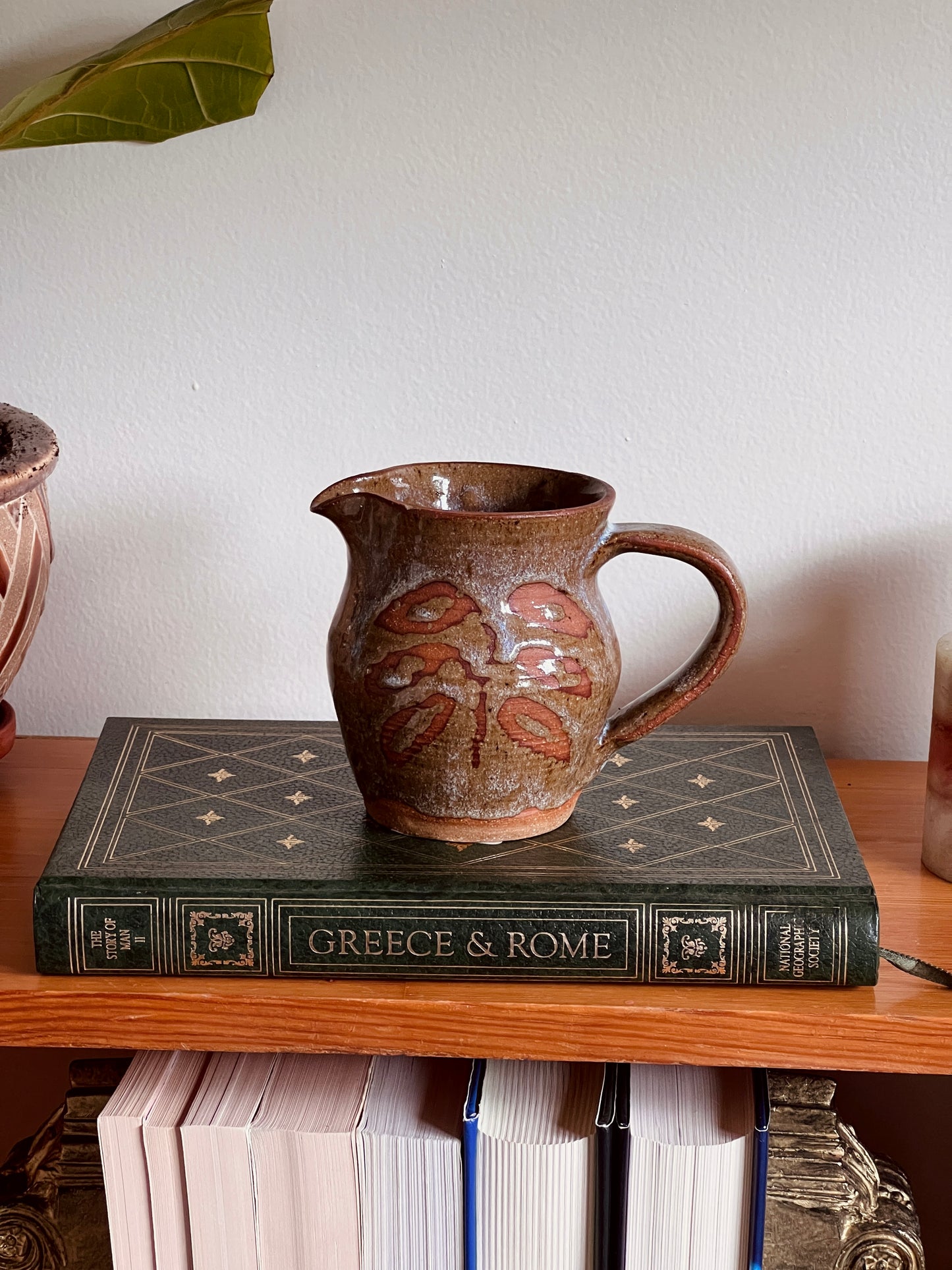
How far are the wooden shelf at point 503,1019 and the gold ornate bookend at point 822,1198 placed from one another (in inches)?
2.4

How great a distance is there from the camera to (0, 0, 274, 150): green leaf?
2.33 feet

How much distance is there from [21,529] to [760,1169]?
19.6 inches

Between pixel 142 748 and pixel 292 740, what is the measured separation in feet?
0.29

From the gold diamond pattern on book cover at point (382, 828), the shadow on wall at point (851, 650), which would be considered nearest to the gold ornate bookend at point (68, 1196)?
the gold diamond pattern on book cover at point (382, 828)

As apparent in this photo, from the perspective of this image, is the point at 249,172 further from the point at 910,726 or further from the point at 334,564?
the point at 910,726

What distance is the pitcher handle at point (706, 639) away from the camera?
2.08ft

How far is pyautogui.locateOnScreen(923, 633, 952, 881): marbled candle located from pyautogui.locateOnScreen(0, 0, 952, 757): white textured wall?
0.17 m

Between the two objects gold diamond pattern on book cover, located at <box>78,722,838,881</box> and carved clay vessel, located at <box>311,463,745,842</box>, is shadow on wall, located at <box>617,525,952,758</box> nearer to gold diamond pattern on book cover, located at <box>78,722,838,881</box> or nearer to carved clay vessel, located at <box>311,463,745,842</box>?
gold diamond pattern on book cover, located at <box>78,722,838,881</box>

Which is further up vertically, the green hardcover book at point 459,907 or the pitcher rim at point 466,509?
the pitcher rim at point 466,509

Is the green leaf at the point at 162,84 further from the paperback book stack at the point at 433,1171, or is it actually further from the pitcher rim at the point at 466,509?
the paperback book stack at the point at 433,1171

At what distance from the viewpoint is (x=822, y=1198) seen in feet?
2.10

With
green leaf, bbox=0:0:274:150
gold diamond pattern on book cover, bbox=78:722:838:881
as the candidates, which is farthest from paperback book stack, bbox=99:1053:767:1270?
green leaf, bbox=0:0:274:150

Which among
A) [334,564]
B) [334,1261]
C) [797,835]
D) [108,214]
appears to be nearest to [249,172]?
[108,214]

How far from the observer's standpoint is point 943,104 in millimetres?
753
